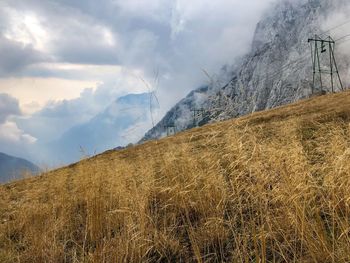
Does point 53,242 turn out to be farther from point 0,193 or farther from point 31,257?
point 0,193

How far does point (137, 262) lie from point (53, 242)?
57.1 inches

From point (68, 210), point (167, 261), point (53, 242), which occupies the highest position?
point (68, 210)

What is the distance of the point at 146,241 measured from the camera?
549 cm

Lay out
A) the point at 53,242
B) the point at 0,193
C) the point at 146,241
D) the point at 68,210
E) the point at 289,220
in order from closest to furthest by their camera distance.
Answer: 1. the point at 289,220
2. the point at 146,241
3. the point at 53,242
4. the point at 68,210
5. the point at 0,193

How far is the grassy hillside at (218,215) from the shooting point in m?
4.44

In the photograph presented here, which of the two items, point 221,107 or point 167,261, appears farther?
point 167,261

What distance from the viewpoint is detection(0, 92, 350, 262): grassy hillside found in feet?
14.6

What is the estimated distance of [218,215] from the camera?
5828mm

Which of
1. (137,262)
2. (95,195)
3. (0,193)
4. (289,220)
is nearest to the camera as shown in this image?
(289,220)

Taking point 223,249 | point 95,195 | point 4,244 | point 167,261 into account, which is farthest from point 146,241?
point 4,244

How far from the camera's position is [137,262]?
5137mm

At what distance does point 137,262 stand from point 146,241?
1.31 feet

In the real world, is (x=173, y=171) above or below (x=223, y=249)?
above

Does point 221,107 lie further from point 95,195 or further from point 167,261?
point 95,195
